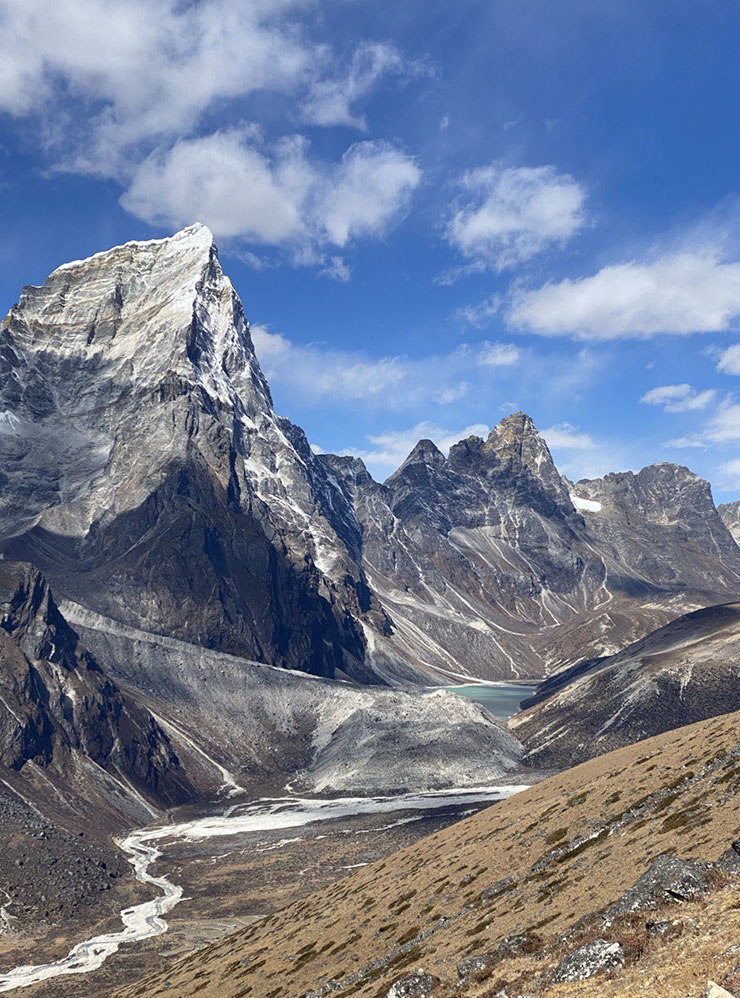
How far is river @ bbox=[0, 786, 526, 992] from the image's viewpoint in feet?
333

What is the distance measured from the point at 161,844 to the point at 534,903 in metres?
153

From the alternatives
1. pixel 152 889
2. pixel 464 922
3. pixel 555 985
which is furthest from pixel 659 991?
pixel 152 889

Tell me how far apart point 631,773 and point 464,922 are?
21.9m

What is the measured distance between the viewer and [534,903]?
131 ft

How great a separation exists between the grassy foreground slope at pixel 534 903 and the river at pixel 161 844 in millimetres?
32443

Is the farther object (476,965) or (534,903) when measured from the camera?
(534,903)

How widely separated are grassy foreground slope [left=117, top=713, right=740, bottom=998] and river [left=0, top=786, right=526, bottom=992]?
106 feet

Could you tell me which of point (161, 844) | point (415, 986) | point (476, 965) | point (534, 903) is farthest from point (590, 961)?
point (161, 844)

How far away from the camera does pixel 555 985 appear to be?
2791cm

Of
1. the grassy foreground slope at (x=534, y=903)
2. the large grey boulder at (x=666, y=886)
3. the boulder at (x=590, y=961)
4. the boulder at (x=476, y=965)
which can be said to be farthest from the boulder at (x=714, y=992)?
the boulder at (x=476, y=965)

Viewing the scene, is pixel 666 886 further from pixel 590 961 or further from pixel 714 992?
pixel 714 992

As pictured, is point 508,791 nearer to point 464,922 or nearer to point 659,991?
point 464,922

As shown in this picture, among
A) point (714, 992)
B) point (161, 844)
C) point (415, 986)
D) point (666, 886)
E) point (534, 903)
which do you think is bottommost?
point (161, 844)

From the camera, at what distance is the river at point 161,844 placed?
3994 inches
